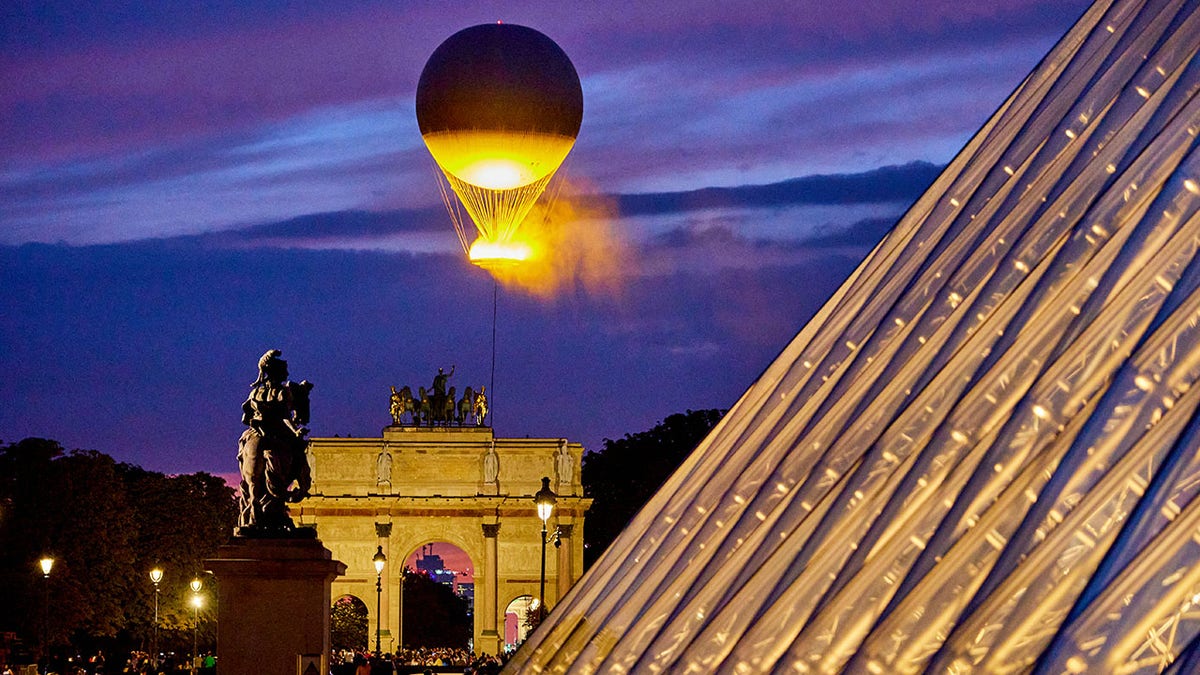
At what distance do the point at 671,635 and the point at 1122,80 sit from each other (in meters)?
3.58

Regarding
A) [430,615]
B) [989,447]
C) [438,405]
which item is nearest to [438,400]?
[438,405]

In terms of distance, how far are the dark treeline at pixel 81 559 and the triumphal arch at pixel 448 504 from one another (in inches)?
729

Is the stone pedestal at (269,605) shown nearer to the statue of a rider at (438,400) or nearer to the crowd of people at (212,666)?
the crowd of people at (212,666)

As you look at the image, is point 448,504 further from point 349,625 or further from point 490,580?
point 349,625

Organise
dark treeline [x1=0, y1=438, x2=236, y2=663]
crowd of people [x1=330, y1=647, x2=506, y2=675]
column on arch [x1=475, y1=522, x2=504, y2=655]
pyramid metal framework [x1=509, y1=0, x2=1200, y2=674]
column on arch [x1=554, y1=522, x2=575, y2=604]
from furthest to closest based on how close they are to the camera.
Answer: column on arch [x1=475, y1=522, x2=504, y2=655], column on arch [x1=554, y1=522, x2=575, y2=604], dark treeline [x1=0, y1=438, x2=236, y2=663], crowd of people [x1=330, y1=647, x2=506, y2=675], pyramid metal framework [x1=509, y1=0, x2=1200, y2=674]

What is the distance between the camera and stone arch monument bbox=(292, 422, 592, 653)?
10694 cm

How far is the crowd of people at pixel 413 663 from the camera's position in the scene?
1607 inches

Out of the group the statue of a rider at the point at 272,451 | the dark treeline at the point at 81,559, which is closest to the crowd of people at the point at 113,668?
the dark treeline at the point at 81,559

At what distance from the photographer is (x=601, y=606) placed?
33.0 feet

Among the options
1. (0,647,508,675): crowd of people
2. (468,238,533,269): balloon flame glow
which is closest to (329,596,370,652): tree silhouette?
(0,647,508,675): crowd of people

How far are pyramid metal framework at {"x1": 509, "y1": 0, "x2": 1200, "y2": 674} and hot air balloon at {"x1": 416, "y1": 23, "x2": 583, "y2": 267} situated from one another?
27036mm

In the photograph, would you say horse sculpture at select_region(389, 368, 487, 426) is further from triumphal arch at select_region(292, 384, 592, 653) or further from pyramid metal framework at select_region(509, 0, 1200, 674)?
pyramid metal framework at select_region(509, 0, 1200, 674)

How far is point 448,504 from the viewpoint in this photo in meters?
108

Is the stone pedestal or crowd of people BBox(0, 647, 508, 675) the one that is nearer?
the stone pedestal
